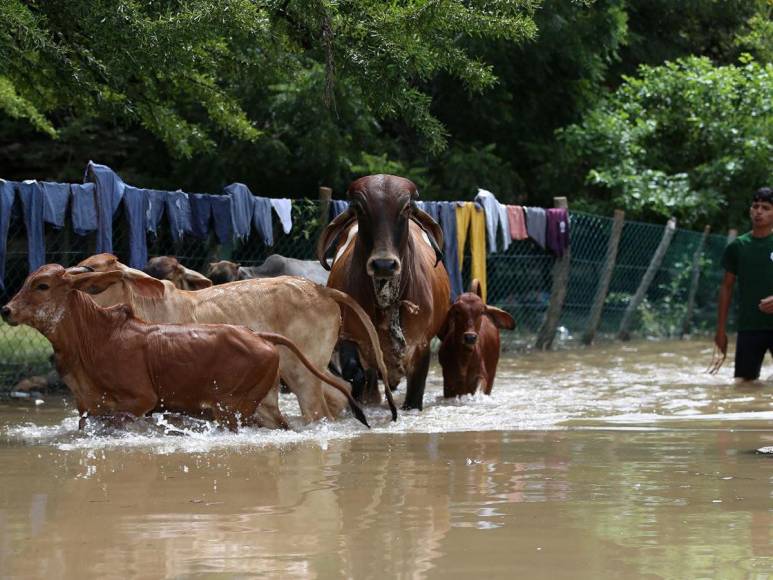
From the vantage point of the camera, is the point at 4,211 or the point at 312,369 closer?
the point at 312,369

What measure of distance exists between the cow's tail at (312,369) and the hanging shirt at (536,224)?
808 centimetres

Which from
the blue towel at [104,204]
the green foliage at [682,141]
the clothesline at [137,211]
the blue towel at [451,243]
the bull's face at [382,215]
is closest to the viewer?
the bull's face at [382,215]

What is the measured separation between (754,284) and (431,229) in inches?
142

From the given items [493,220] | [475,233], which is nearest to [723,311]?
[475,233]

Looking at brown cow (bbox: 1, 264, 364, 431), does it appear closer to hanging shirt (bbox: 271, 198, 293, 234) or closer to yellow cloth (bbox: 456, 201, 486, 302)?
hanging shirt (bbox: 271, 198, 293, 234)

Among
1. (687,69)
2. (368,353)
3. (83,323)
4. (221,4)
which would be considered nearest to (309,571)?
(83,323)

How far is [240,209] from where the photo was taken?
1209 cm

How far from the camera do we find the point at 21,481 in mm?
6352

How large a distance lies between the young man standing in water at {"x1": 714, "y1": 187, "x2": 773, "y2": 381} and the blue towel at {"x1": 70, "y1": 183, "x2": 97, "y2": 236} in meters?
5.75

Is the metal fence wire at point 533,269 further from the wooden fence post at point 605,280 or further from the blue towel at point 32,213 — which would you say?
the blue towel at point 32,213

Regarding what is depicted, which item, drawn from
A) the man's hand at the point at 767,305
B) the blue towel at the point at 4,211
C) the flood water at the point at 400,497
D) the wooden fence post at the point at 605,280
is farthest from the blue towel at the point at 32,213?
the wooden fence post at the point at 605,280

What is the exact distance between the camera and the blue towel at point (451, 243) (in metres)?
14.9

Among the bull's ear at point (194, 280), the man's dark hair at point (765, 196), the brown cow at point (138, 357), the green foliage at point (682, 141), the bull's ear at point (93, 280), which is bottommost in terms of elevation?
the brown cow at point (138, 357)

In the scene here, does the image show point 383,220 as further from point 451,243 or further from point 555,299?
point 555,299
